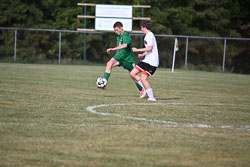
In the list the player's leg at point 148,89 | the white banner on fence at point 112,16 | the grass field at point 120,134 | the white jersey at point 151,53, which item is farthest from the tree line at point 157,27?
the grass field at point 120,134

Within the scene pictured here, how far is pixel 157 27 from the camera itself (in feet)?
130

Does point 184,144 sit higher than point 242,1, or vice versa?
point 242,1

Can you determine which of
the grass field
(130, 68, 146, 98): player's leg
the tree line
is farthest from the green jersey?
Answer: the tree line

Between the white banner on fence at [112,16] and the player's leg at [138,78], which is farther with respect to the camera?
the white banner on fence at [112,16]

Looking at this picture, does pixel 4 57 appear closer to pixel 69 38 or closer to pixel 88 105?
pixel 69 38

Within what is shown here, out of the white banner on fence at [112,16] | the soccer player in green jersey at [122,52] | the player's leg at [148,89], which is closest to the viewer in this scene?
the player's leg at [148,89]

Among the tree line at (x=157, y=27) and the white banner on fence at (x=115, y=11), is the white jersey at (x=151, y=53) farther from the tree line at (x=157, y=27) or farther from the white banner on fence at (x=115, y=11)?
the white banner on fence at (x=115, y=11)

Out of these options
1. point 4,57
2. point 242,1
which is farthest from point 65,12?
point 242,1

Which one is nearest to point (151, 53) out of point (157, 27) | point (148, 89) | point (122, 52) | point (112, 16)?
point (148, 89)

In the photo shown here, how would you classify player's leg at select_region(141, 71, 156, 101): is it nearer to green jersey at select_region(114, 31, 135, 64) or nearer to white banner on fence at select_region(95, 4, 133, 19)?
green jersey at select_region(114, 31, 135, 64)

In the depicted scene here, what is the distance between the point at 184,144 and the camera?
18.8 ft

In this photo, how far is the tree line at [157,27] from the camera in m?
34.6

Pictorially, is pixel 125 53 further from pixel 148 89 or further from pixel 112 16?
pixel 112 16

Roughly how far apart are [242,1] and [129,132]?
43.0 meters
